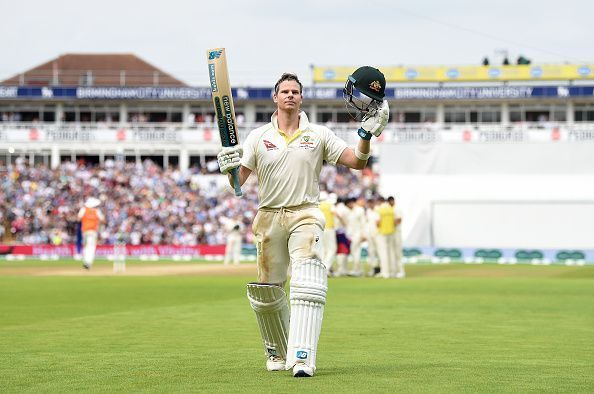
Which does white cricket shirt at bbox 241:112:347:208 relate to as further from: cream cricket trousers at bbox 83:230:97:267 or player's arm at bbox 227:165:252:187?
cream cricket trousers at bbox 83:230:97:267

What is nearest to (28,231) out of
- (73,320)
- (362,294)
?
(362,294)

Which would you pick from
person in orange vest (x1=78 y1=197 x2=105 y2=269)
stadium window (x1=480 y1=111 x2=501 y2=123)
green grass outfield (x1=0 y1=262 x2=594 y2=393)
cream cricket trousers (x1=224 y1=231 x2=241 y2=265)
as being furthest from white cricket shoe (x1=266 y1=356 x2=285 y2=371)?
Result: stadium window (x1=480 y1=111 x2=501 y2=123)

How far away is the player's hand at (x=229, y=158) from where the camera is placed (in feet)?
30.8

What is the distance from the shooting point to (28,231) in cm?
5166

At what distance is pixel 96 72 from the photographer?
296 feet

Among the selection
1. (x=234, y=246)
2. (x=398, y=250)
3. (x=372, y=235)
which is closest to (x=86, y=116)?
(x=234, y=246)

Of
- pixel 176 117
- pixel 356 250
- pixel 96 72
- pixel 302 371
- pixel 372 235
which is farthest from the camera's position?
pixel 96 72

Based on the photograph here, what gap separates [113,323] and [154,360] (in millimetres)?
4758

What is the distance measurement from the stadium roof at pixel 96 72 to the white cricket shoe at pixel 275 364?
3029 inches

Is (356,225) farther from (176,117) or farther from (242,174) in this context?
(176,117)

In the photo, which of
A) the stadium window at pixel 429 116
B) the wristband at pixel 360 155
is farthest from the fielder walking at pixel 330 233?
the stadium window at pixel 429 116

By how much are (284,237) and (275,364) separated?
3.32 ft

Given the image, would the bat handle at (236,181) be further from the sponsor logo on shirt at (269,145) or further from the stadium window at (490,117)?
the stadium window at (490,117)

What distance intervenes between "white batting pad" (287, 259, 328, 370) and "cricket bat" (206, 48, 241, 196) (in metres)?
0.92
